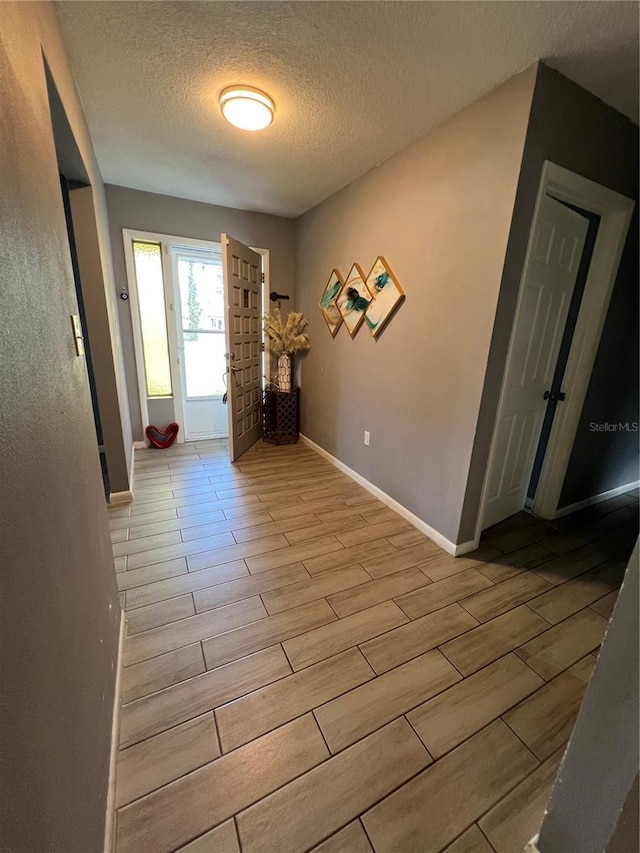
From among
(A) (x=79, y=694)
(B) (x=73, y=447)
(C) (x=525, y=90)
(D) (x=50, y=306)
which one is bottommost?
(A) (x=79, y=694)

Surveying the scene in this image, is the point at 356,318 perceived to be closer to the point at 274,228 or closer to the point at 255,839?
the point at 274,228

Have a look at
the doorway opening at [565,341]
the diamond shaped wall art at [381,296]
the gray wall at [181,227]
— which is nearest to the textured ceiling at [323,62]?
the doorway opening at [565,341]

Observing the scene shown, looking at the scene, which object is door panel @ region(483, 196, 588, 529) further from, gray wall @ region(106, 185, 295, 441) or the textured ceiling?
gray wall @ region(106, 185, 295, 441)

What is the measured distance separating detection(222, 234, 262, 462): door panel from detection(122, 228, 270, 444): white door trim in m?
0.34

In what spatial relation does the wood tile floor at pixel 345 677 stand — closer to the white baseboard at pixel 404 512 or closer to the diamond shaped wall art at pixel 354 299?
the white baseboard at pixel 404 512

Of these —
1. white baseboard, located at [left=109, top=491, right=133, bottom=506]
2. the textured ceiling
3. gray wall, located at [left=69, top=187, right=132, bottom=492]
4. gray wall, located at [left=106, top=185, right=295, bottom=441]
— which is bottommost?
white baseboard, located at [left=109, top=491, right=133, bottom=506]

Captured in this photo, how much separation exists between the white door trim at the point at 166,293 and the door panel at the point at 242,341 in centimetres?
34

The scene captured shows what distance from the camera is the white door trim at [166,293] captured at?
319 centimetres

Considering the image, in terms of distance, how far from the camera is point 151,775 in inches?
39.8

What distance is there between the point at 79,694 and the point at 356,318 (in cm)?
262

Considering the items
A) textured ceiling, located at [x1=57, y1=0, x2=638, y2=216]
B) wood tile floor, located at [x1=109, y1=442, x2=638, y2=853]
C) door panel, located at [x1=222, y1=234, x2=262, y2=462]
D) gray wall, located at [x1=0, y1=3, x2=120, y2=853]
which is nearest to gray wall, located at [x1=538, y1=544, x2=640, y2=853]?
wood tile floor, located at [x1=109, y1=442, x2=638, y2=853]

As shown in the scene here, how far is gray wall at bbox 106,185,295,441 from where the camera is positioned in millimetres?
3090

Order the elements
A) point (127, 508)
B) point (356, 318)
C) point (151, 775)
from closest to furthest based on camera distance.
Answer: point (151, 775) < point (127, 508) < point (356, 318)

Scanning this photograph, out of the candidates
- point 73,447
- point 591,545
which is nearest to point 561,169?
point 591,545
